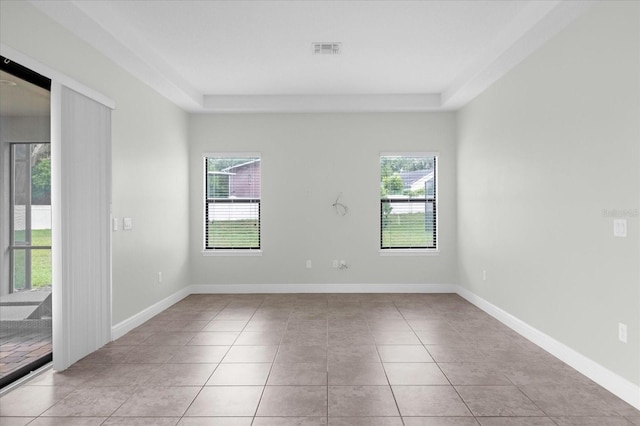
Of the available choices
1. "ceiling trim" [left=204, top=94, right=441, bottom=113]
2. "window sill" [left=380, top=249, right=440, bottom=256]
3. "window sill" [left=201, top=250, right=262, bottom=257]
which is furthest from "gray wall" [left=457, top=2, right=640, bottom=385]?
"window sill" [left=201, top=250, right=262, bottom=257]

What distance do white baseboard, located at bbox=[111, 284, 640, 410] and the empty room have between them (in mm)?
27

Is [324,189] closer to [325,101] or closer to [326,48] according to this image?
[325,101]

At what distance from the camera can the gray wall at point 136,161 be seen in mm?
3113

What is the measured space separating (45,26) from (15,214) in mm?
1458

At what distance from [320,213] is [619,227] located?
4.01 metres

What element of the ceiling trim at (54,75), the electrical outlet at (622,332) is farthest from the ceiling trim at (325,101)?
the electrical outlet at (622,332)

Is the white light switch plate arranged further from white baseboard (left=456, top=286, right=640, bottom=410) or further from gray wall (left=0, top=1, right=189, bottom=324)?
gray wall (left=0, top=1, right=189, bottom=324)

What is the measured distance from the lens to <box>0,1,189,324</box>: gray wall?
311cm

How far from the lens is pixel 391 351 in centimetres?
364

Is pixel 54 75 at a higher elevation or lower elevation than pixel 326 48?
lower

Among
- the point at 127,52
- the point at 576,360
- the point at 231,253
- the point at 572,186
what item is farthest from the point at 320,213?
Answer: the point at 576,360

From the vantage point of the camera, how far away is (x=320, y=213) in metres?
6.23

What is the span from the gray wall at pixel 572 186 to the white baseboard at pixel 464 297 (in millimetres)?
75

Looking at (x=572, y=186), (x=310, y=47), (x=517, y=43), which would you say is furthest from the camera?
(x=310, y=47)
